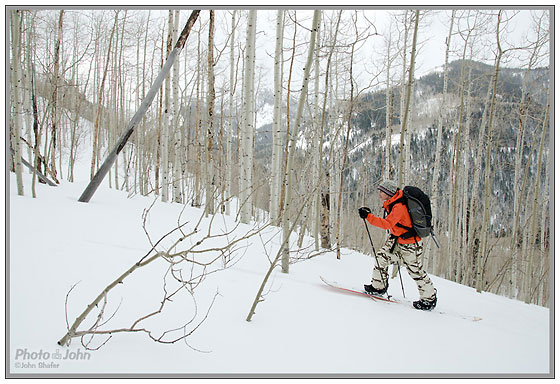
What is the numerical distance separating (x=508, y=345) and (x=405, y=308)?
0.88 metres

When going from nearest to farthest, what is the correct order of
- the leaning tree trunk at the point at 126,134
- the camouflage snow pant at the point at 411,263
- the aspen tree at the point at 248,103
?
1. the camouflage snow pant at the point at 411,263
2. the leaning tree trunk at the point at 126,134
3. the aspen tree at the point at 248,103

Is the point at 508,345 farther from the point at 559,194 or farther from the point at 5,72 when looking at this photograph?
the point at 5,72

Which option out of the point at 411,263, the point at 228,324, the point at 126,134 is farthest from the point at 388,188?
the point at 126,134

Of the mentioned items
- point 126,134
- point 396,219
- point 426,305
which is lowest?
point 426,305

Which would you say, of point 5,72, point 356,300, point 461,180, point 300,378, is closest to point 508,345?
point 356,300

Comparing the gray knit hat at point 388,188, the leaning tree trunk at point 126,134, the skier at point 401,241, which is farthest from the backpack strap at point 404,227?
the leaning tree trunk at point 126,134

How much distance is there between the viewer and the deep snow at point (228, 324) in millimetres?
1699

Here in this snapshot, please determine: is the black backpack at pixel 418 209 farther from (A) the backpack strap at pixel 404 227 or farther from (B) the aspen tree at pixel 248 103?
(B) the aspen tree at pixel 248 103

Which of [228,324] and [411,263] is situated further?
[411,263]

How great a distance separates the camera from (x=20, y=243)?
253 centimetres

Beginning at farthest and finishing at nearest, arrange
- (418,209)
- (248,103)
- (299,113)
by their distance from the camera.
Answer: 1. (248,103)
2. (418,209)
3. (299,113)

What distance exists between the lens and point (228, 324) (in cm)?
212

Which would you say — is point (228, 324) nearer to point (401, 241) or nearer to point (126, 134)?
point (401, 241)

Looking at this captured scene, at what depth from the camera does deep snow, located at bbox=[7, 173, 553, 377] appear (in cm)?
170
